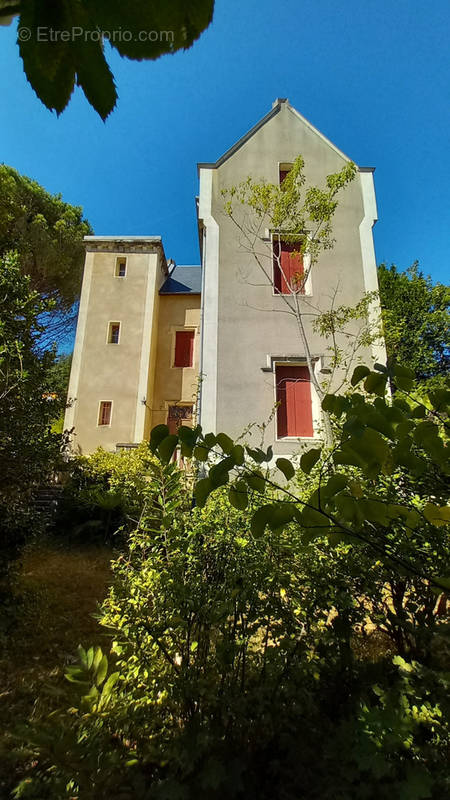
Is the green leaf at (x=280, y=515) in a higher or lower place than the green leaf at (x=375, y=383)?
lower

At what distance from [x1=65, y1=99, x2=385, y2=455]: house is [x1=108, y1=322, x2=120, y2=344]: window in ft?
0.31

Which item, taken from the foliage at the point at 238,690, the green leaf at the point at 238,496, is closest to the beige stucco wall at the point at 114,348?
the foliage at the point at 238,690

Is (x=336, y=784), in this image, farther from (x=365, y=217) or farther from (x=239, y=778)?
(x=365, y=217)

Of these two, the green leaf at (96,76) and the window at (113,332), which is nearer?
the green leaf at (96,76)

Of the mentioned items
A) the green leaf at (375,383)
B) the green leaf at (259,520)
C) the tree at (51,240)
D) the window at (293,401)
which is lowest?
the green leaf at (259,520)

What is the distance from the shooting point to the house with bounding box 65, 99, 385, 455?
8781 millimetres

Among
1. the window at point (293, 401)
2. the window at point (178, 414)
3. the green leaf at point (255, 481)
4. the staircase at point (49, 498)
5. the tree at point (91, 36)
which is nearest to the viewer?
the tree at point (91, 36)

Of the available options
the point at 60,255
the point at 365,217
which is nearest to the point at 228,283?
the point at 365,217

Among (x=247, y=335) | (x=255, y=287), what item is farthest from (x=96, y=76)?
(x=255, y=287)

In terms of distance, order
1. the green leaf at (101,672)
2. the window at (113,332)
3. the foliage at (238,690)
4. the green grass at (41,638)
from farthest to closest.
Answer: the window at (113,332) < the green grass at (41,638) < the green leaf at (101,672) < the foliage at (238,690)

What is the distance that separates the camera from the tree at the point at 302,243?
8.54 m

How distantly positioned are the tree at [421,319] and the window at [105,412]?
11.4 meters

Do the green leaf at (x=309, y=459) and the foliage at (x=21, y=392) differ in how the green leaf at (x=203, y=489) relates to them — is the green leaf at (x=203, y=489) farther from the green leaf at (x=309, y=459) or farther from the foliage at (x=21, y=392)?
the foliage at (x=21, y=392)

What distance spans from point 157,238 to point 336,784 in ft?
57.9
